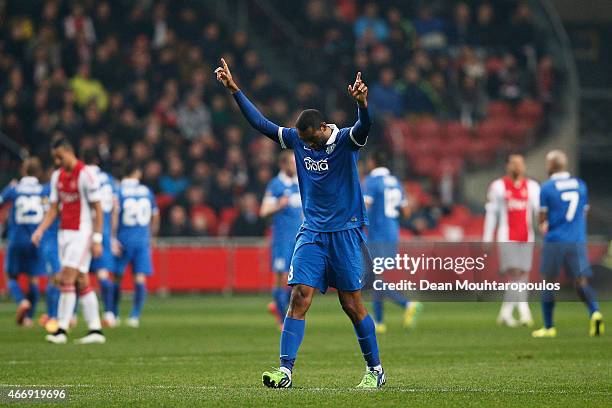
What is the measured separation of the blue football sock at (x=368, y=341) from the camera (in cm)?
1071

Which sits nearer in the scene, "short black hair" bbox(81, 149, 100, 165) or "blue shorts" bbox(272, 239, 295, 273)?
"short black hair" bbox(81, 149, 100, 165)

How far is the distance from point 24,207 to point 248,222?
8.28 meters

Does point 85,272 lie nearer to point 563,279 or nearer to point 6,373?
point 6,373

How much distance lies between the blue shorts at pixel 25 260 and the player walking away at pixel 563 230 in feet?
24.6

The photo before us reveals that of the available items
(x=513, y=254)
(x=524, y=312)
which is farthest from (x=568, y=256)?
(x=524, y=312)

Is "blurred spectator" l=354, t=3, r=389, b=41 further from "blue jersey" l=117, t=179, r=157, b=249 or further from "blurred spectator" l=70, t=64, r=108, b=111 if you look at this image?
"blue jersey" l=117, t=179, r=157, b=249

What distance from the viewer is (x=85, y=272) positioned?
628 inches

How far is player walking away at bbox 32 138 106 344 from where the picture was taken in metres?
15.6

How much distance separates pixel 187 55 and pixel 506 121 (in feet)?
24.1

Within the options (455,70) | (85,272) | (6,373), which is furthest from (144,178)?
(6,373)

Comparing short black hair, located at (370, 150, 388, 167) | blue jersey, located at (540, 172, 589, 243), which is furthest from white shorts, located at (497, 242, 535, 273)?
short black hair, located at (370, 150, 388, 167)

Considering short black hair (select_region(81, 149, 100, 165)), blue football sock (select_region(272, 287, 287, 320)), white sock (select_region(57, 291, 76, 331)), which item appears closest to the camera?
white sock (select_region(57, 291, 76, 331))

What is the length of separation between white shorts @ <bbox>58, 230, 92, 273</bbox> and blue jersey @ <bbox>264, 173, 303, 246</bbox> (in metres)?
3.68

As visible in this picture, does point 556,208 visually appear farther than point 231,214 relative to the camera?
No
